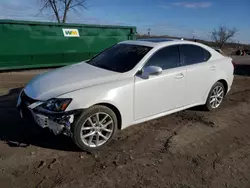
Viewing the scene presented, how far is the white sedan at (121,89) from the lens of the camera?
355cm

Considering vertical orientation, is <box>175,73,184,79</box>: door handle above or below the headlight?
above

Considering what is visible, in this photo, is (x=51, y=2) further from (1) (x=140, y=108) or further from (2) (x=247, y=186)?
(2) (x=247, y=186)

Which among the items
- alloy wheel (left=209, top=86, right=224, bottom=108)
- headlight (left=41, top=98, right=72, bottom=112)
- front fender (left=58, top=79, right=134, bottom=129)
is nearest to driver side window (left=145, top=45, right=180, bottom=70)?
front fender (left=58, top=79, right=134, bottom=129)

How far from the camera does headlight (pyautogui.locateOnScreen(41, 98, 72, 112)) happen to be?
3.48 meters

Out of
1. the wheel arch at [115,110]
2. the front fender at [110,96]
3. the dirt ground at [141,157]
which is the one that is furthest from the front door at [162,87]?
the dirt ground at [141,157]

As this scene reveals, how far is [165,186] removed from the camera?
3.02 metres

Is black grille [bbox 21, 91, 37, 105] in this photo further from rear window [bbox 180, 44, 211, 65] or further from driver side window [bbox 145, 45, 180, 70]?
rear window [bbox 180, 44, 211, 65]

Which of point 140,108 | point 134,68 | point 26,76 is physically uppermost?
point 134,68

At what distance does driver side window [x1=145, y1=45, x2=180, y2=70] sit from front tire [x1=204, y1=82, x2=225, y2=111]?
118 cm

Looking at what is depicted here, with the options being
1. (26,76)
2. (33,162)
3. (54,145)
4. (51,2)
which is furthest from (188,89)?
(51,2)

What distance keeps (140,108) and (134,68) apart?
2.09 ft

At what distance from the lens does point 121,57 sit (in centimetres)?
466

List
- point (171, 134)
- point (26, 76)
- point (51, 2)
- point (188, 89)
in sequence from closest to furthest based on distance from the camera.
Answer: point (171, 134)
point (188, 89)
point (26, 76)
point (51, 2)

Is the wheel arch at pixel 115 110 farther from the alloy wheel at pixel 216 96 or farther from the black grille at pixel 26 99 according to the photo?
the alloy wheel at pixel 216 96
